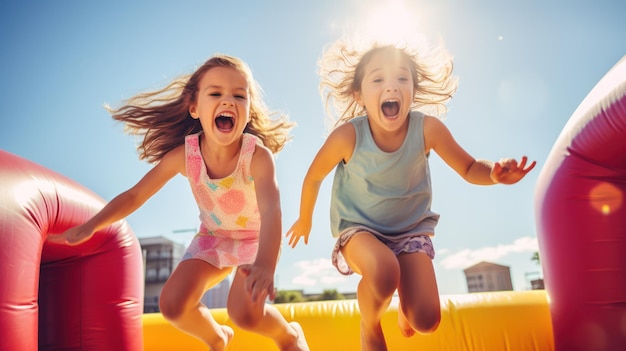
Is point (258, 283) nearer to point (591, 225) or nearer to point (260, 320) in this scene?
point (260, 320)

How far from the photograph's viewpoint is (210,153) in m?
2.59

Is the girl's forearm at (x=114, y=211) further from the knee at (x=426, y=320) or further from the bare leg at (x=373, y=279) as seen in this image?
the knee at (x=426, y=320)

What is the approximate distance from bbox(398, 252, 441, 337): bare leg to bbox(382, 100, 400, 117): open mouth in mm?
668

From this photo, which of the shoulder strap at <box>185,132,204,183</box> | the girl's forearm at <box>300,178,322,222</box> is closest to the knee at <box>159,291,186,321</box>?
the shoulder strap at <box>185,132,204,183</box>

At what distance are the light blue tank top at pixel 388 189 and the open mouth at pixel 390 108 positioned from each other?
0.16 meters

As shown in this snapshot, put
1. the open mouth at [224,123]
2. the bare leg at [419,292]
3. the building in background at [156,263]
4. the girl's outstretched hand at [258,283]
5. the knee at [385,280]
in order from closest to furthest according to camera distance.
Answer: the girl's outstretched hand at [258,283], the knee at [385,280], the bare leg at [419,292], the open mouth at [224,123], the building in background at [156,263]

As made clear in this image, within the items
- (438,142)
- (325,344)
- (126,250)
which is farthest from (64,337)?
(438,142)

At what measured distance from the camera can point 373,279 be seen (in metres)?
2.05

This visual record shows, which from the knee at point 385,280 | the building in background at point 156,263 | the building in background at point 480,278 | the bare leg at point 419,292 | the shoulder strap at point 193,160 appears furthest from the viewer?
the building in background at point 480,278

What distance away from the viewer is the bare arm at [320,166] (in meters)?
2.45

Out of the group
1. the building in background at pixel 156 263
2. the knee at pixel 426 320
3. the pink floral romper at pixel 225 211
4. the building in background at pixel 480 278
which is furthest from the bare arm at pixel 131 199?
the building in background at pixel 480 278

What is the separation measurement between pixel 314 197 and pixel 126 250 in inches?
49.0

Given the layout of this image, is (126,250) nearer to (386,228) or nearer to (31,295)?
(31,295)

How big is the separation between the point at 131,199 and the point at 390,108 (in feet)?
4.54
